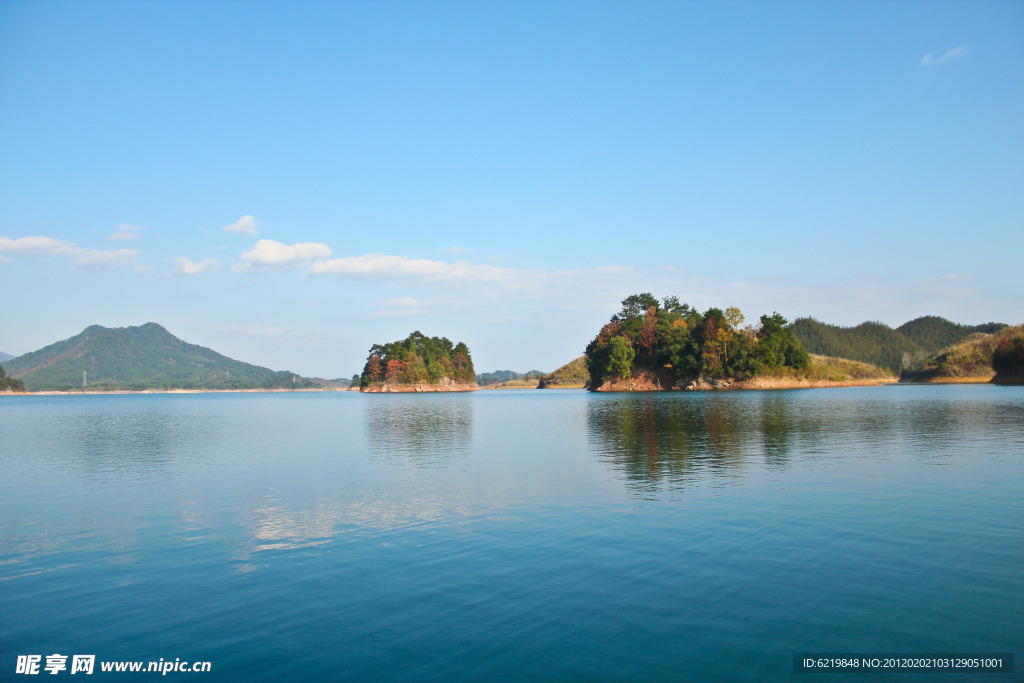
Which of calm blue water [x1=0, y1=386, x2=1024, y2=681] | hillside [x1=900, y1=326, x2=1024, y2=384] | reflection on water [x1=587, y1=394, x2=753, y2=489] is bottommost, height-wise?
calm blue water [x1=0, y1=386, x2=1024, y2=681]

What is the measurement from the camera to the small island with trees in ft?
490

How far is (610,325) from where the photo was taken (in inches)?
7032

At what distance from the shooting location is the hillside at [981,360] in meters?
149

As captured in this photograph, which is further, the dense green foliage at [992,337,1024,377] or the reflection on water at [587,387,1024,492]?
the dense green foliage at [992,337,1024,377]

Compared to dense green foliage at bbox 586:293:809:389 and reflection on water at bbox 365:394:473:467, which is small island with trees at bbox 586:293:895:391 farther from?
reflection on water at bbox 365:394:473:467

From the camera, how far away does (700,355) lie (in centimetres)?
15225

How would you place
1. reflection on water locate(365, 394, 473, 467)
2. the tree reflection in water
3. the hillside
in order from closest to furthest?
the tree reflection in water → reflection on water locate(365, 394, 473, 467) → the hillside

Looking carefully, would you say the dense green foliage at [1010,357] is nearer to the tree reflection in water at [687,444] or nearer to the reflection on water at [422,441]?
the tree reflection in water at [687,444]

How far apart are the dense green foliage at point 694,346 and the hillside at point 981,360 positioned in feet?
154

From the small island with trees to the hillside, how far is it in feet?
99.5

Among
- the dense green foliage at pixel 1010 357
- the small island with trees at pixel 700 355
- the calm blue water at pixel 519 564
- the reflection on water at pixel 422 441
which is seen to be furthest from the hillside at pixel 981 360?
the reflection on water at pixel 422 441

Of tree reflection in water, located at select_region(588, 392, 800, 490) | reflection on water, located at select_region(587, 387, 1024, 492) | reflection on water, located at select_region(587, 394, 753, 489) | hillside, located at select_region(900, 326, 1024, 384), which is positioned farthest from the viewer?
hillside, located at select_region(900, 326, 1024, 384)

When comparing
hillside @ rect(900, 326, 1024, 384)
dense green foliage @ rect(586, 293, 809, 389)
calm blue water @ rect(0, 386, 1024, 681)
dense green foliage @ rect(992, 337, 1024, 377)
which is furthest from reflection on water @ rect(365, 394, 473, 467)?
hillside @ rect(900, 326, 1024, 384)

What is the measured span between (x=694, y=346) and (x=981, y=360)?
92978mm
